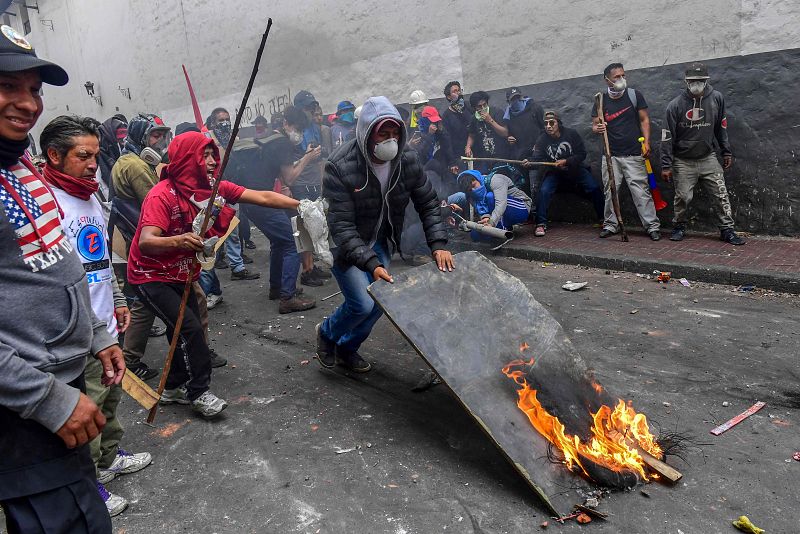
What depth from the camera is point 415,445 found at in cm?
355

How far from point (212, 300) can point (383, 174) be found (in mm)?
3535

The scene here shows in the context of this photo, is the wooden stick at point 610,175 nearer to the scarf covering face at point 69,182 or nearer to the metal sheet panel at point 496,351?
the metal sheet panel at point 496,351

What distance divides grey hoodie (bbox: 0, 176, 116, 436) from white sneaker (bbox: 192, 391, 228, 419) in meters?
2.28

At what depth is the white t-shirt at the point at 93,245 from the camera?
3.02 meters

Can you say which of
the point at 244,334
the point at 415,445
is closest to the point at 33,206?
the point at 415,445

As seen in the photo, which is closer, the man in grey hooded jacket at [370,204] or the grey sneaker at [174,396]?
the man in grey hooded jacket at [370,204]

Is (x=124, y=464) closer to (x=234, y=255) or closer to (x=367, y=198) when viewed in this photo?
(x=367, y=198)

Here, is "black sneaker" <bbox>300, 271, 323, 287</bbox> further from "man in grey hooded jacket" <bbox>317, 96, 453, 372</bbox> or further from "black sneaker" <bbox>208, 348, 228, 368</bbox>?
"man in grey hooded jacket" <bbox>317, 96, 453, 372</bbox>

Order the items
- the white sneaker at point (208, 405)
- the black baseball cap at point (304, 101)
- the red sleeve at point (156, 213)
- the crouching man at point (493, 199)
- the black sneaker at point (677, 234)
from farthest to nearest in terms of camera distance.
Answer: the black baseball cap at point (304, 101)
the crouching man at point (493, 199)
the black sneaker at point (677, 234)
the white sneaker at point (208, 405)
the red sleeve at point (156, 213)

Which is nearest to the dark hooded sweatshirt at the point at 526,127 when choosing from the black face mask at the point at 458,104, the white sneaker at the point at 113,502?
the black face mask at the point at 458,104

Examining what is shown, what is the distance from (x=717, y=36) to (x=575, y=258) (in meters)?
3.37

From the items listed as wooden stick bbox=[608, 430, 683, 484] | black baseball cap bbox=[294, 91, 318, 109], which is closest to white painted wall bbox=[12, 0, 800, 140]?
black baseball cap bbox=[294, 91, 318, 109]

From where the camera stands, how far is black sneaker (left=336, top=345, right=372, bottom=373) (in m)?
4.70

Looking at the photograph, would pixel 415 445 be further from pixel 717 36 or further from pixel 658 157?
pixel 717 36
